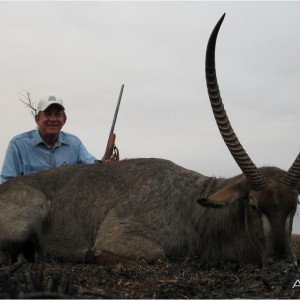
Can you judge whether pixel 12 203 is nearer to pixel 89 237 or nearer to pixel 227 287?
pixel 89 237

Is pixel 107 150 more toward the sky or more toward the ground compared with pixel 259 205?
more toward the sky

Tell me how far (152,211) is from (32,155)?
364cm

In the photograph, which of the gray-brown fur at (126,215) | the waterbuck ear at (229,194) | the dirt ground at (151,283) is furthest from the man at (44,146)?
the waterbuck ear at (229,194)

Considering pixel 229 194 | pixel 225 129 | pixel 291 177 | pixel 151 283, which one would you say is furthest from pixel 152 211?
pixel 151 283

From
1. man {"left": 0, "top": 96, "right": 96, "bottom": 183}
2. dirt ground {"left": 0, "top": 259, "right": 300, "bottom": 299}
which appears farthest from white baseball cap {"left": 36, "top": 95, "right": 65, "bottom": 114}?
dirt ground {"left": 0, "top": 259, "right": 300, "bottom": 299}

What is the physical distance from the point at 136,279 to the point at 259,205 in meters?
1.95

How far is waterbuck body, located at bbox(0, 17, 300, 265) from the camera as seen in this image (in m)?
7.34

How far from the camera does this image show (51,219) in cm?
889

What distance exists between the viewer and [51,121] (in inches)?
446

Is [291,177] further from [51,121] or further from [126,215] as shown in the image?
[51,121]

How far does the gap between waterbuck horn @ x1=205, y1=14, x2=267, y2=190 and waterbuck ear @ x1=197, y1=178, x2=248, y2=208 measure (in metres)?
0.22

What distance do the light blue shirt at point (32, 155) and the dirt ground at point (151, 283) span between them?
4066mm

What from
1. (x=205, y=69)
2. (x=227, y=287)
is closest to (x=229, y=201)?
(x=205, y=69)

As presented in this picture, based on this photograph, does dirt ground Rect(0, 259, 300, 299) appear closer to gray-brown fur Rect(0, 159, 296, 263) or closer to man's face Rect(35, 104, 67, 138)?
gray-brown fur Rect(0, 159, 296, 263)
